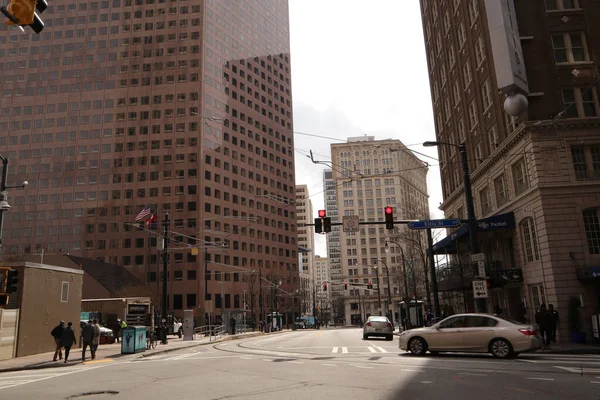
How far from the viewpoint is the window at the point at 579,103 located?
27375 millimetres

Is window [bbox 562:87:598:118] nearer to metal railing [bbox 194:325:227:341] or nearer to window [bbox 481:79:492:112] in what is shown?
window [bbox 481:79:492:112]

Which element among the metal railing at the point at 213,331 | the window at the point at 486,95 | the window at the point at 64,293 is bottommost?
the metal railing at the point at 213,331

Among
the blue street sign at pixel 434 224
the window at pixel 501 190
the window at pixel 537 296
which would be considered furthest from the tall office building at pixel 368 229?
the blue street sign at pixel 434 224

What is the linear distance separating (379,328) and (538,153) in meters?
14.9

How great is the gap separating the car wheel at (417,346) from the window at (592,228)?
1380 centimetres

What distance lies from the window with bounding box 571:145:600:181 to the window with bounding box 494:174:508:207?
4998 mm

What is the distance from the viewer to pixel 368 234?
142875 millimetres

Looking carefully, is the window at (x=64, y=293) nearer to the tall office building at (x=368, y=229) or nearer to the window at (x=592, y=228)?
the window at (x=592, y=228)

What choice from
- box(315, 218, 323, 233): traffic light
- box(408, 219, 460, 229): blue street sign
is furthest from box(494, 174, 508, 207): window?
box(315, 218, 323, 233): traffic light

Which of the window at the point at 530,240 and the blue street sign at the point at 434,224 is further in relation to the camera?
the window at the point at 530,240

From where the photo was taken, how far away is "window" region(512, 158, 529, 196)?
27.9m

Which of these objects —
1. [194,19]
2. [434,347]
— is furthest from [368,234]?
[434,347]

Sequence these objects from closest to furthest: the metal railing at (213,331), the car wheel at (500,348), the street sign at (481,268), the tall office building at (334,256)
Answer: the car wheel at (500,348) < the street sign at (481,268) < the metal railing at (213,331) < the tall office building at (334,256)

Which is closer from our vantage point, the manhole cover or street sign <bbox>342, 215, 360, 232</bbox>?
the manhole cover
